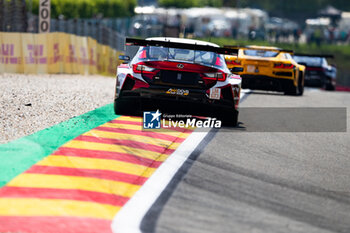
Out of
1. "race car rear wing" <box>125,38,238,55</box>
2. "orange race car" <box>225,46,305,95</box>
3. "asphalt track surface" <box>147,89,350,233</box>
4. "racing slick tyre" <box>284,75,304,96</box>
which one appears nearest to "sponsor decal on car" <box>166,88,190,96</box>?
"race car rear wing" <box>125,38,238,55</box>

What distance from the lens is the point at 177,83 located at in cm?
1082

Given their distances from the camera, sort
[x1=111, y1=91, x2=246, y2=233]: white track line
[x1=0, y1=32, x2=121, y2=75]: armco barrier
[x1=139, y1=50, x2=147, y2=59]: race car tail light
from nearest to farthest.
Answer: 1. [x1=111, y1=91, x2=246, y2=233]: white track line
2. [x1=139, y1=50, x2=147, y2=59]: race car tail light
3. [x1=0, y1=32, x2=121, y2=75]: armco barrier

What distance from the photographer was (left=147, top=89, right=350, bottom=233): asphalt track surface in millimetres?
5816

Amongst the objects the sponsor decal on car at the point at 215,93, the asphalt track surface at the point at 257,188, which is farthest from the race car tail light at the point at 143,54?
the asphalt track surface at the point at 257,188

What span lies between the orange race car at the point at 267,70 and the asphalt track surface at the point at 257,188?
7772 millimetres

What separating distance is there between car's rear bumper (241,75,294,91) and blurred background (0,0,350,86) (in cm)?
174

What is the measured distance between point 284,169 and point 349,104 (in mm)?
10971

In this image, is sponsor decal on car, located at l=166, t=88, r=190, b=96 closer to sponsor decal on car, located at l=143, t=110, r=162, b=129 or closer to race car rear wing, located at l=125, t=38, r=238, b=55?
sponsor decal on car, located at l=143, t=110, r=162, b=129

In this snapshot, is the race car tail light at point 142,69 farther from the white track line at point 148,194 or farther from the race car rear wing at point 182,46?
the white track line at point 148,194

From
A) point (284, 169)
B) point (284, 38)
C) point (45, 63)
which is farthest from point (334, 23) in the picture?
point (284, 169)

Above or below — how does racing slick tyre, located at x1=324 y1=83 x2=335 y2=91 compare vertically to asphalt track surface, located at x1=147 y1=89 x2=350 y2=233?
below

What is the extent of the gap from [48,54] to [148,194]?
1558 cm

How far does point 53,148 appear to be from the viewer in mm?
7961

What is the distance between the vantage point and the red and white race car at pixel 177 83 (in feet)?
35.4
